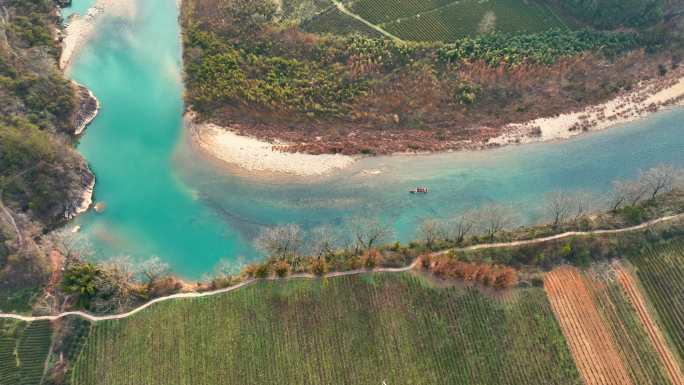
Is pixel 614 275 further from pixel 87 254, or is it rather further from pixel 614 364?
pixel 87 254

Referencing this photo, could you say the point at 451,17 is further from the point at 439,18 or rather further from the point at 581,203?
the point at 581,203

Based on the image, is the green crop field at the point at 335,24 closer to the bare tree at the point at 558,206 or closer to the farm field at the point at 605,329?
the bare tree at the point at 558,206

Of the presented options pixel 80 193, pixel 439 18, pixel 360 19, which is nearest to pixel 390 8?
pixel 360 19

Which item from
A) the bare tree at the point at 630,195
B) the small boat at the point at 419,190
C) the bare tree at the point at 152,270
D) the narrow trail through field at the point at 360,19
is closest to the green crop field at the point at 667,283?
the bare tree at the point at 630,195

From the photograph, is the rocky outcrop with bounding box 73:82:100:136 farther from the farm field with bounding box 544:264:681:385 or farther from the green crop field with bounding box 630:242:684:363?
the green crop field with bounding box 630:242:684:363

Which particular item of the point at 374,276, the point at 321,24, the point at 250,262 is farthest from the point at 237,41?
the point at 374,276

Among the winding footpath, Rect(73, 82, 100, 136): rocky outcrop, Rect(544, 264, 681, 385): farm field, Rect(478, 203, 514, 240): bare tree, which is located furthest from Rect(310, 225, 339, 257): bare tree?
Rect(73, 82, 100, 136): rocky outcrop
